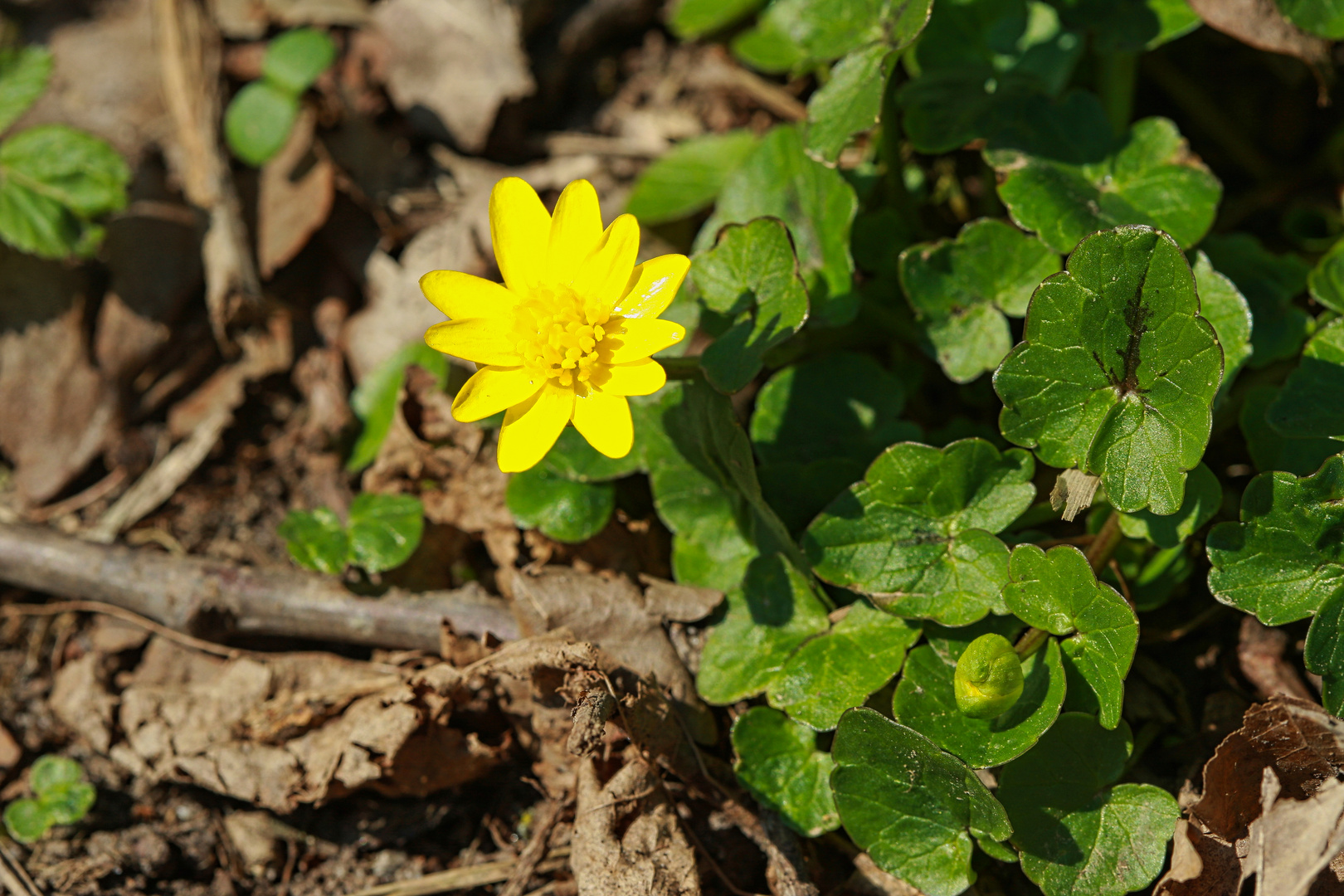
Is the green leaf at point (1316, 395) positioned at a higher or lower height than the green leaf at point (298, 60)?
lower

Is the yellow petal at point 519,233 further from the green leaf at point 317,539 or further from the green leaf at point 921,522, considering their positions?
the green leaf at point 317,539

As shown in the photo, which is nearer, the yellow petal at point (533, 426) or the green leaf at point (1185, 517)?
the yellow petal at point (533, 426)

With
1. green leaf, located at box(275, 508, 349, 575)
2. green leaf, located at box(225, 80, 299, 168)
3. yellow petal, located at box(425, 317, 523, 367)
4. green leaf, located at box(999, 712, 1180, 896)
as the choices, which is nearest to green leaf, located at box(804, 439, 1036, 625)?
green leaf, located at box(999, 712, 1180, 896)

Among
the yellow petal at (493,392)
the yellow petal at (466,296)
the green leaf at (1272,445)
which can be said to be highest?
the yellow petal at (466,296)

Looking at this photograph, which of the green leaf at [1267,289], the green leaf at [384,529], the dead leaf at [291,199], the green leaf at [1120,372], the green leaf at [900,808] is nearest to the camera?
the green leaf at [1120,372]

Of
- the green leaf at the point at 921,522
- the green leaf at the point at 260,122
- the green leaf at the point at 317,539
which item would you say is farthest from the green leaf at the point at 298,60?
the green leaf at the point at 921,522

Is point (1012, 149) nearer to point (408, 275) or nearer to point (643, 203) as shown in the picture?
point (643, 203)

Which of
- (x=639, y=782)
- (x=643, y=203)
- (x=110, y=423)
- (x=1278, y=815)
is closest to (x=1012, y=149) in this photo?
(x=643, y=203)

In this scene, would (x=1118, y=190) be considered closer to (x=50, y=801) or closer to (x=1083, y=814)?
(x=1083, y=814)
